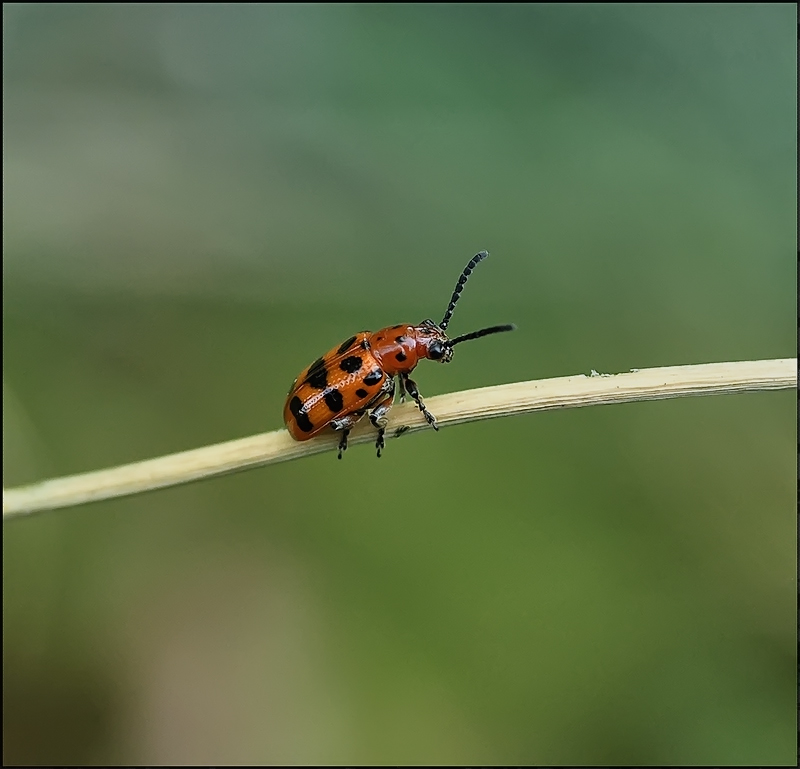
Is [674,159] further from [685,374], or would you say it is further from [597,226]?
[685,374]

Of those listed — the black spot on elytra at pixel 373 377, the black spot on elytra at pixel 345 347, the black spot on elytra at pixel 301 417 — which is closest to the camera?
the black spot on elytra at pixel 301 417

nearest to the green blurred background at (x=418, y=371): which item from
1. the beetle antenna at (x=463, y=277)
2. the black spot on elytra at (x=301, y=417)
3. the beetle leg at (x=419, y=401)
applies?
the beetle antenna at (x=463, y=277)

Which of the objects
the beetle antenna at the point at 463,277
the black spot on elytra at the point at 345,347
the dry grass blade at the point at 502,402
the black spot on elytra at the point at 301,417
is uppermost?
the beetle antenna at the point at 463,277

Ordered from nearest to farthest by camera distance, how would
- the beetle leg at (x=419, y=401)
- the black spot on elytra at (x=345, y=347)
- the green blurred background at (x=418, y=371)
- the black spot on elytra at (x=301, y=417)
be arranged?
the beetle leg at (x=419, y=401), the black spot on elytra at (x=301, y=417), the black spot on elytra at (x=345, y=347), the green blurred background at (x=418, y=371)

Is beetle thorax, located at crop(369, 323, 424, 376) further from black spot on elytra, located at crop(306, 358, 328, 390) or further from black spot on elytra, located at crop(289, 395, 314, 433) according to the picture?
black spot on elytra, located at crop(289, 395, 314, 433)

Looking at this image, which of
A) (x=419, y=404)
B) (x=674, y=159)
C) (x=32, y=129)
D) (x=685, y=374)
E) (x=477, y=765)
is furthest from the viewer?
(x=674, y=159)

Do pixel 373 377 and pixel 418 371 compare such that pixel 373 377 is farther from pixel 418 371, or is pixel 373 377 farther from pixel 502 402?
pixel 418 371

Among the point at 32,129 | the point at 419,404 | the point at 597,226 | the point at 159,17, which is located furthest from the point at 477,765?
the point at 159,17

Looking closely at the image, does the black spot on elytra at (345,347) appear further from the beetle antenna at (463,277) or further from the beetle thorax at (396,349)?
the beetle antenna at (463,277)
